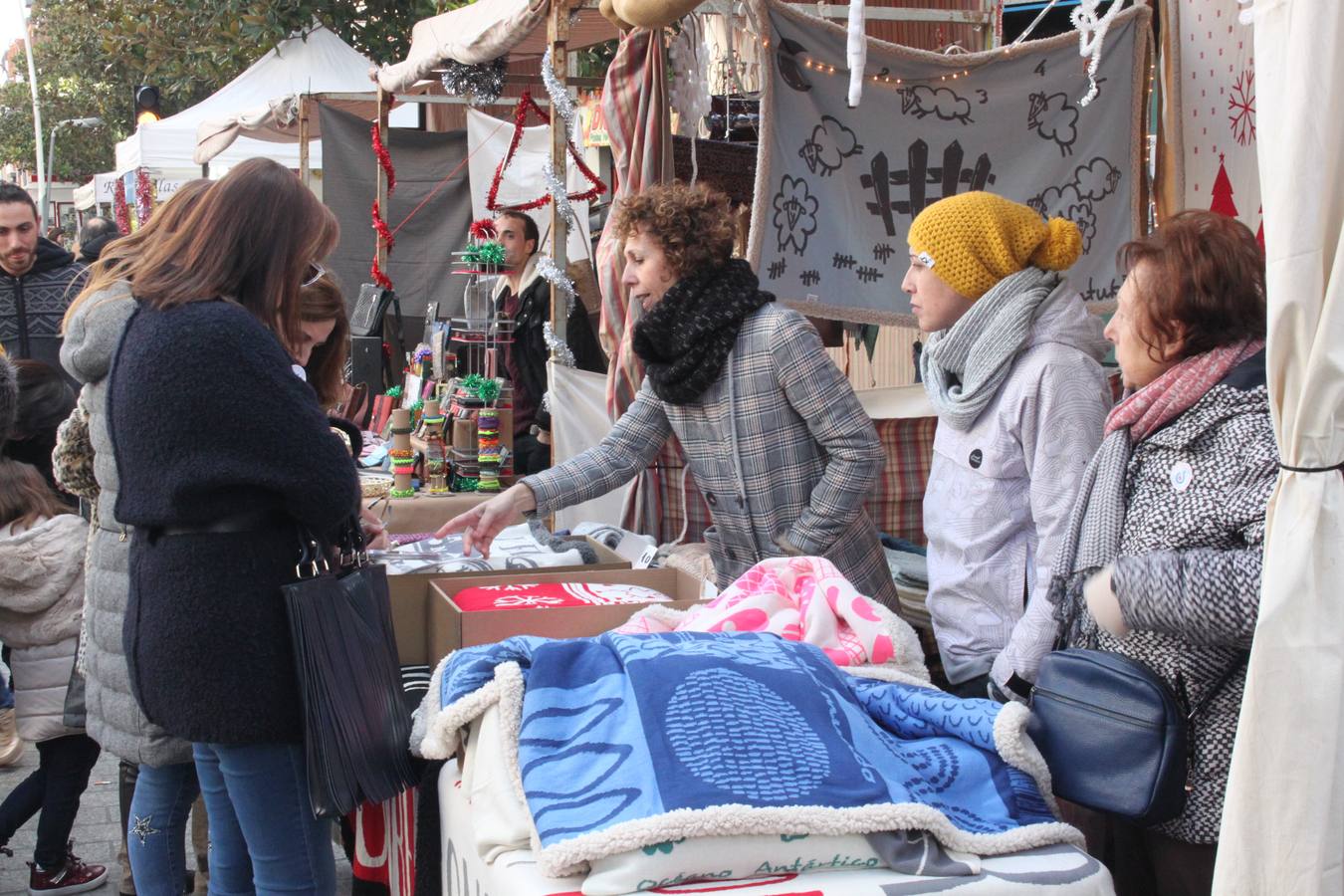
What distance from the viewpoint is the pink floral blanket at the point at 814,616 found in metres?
2.20

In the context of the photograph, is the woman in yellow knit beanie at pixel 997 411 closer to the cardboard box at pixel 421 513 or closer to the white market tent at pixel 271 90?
the cardboard box at pixel 421 513

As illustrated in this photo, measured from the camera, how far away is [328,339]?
2869 mm

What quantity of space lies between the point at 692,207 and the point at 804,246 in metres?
1.09

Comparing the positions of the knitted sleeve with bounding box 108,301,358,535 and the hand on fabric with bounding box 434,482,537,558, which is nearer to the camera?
the knitted sleeve with bounding box 108,301,358,535

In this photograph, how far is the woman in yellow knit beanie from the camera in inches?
95.3

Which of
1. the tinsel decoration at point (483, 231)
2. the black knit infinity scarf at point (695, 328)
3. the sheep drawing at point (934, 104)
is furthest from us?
the tinsel decoration at point (483, 231)

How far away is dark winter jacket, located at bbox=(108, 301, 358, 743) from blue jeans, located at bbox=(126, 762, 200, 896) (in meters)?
0.45

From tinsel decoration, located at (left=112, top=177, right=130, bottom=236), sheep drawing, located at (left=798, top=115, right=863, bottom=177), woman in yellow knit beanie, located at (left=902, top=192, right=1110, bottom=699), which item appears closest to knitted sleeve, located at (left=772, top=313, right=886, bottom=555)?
woman in yellow knit beanie, located at (left=902, top=192, right=1110, bottom=699)

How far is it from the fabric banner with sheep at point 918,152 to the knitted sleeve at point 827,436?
108 centimetres

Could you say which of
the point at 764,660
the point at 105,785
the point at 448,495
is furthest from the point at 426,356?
the point at 764,660

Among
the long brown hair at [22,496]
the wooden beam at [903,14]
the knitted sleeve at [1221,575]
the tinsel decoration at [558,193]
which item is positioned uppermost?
the wooden beam at [903,14]

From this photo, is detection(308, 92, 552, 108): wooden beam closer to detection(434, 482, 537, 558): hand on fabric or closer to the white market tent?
the white market tent

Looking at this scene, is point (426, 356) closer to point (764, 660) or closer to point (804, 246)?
point (804, 246)

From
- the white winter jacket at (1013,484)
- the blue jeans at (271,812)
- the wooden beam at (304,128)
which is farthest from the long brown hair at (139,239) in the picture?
the wooden beam at (304,128)
